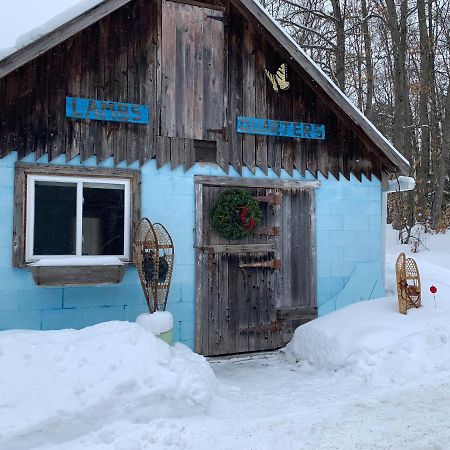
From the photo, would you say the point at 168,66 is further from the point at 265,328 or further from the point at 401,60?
the point at 401,60

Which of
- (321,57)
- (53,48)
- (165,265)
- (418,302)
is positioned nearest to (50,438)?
(165,265)

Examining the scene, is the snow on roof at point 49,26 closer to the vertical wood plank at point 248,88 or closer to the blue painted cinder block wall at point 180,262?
the blue painted cinder block wall at point 180,262

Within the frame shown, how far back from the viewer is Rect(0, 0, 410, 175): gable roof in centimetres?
579

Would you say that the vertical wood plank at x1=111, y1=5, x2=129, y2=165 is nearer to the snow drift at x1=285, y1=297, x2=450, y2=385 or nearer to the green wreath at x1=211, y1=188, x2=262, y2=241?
the green wreath at x1=211, y1=188, x2=262, y2=241

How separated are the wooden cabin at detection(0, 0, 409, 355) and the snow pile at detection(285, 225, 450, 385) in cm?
84

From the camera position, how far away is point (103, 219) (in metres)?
6.65

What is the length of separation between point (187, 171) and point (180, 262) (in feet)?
4.35

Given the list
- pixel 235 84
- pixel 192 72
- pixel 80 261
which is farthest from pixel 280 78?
pixel 80 261

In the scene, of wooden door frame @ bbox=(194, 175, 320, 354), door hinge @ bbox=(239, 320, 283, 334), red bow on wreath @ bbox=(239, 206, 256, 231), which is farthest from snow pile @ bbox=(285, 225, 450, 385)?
red bow on wreath @ bbox=(239, 206, 256, 231)

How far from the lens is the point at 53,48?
6.46 m

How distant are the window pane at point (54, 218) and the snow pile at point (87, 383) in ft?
4.96

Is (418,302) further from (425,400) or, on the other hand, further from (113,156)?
(113,156)

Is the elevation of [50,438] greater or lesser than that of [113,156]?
lesser

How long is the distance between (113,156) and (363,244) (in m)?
4.42
